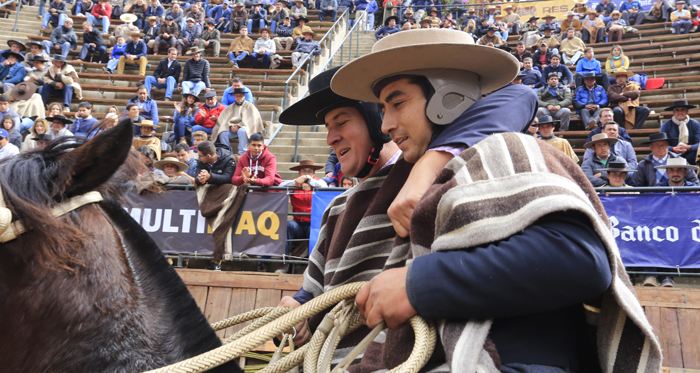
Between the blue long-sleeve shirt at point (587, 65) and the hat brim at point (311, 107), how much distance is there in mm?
12121

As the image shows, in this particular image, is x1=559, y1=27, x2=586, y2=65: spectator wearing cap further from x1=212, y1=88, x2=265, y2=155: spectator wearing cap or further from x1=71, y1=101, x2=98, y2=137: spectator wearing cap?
x1=71, y1=101, x2=98, y2=137: spectator wearing cap

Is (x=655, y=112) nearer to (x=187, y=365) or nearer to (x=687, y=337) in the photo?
(x=687, y=337)

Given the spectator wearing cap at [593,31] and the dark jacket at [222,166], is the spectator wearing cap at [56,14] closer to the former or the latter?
the dark jacket at [222,166]

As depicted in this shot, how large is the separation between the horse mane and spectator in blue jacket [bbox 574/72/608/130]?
1121 cm

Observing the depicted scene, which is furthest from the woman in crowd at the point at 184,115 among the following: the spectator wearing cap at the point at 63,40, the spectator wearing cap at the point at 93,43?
the spectator wearing cap at the point at 63,40

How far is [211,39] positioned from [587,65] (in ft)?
36.7

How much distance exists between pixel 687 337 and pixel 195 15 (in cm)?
1813

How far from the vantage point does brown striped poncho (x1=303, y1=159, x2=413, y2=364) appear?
1935mm

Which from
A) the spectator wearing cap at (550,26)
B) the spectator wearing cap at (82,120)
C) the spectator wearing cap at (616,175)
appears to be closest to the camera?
the spectator wearing cap at (616,175)

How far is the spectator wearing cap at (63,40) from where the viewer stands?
1628 cm

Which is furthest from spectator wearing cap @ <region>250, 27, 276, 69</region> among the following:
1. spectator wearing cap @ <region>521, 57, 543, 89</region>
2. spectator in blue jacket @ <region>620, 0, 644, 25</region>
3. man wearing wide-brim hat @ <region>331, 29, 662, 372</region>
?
man wearing wide-brim hat @ <region>331, 29, 662, 372</region>

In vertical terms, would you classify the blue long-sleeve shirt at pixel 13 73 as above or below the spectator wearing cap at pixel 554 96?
below

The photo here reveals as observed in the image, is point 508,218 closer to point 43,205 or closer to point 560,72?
point 43,205

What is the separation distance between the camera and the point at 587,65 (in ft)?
43.4
